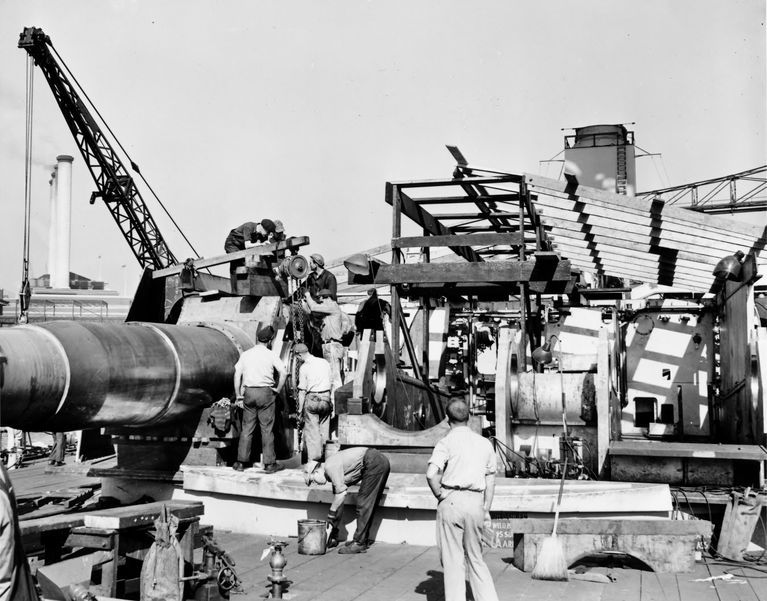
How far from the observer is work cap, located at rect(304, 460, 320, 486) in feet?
31.7

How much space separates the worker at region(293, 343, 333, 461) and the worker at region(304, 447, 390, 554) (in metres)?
1.45

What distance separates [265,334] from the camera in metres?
10.5

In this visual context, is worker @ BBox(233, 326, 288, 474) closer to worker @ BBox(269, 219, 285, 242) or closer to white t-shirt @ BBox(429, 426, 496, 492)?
worker @ BBox(269, 219, 285, 242)

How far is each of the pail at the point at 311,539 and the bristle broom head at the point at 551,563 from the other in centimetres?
226

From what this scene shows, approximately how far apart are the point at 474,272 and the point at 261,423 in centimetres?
343

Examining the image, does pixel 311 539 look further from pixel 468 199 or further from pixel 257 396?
pixel 468 199

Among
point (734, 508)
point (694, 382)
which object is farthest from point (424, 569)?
point (694, 382)

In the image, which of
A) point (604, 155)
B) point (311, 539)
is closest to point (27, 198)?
point (311, 539)

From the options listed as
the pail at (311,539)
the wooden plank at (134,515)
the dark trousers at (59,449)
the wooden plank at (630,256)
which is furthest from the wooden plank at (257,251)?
the dark trousers at (59,449)

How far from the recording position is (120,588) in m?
6.87

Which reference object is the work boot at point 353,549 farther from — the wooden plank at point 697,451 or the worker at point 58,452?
the worker at point 58,452

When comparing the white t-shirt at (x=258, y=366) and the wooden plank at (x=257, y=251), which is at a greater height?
the wooden plank at (x=257, y=251)

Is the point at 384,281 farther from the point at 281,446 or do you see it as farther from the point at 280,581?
the point at 280,581

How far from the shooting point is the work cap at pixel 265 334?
10469 millimetres
